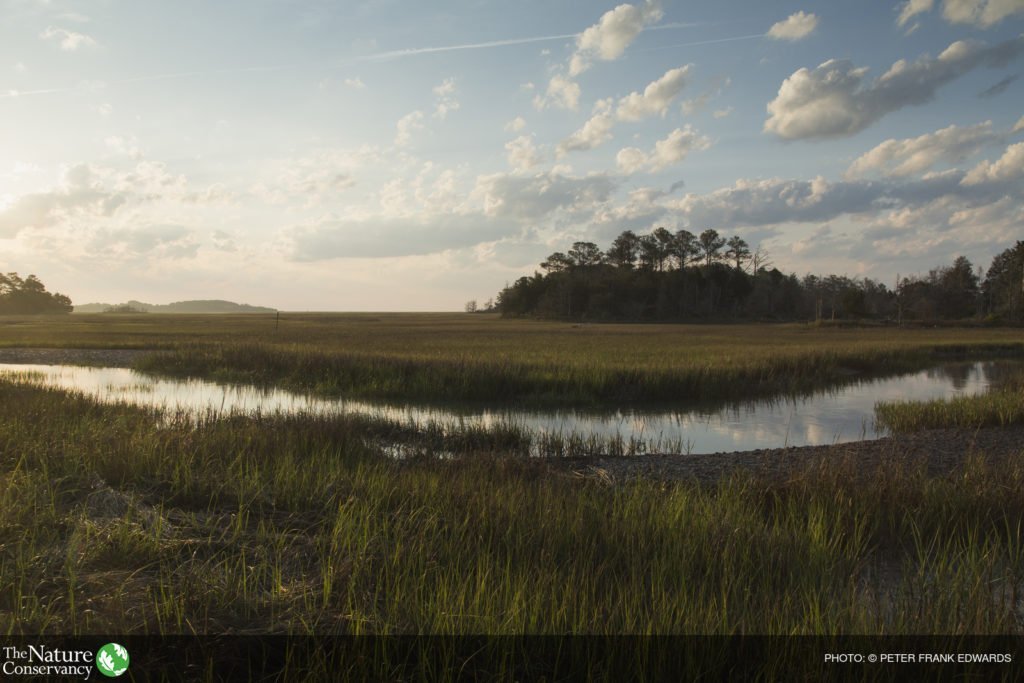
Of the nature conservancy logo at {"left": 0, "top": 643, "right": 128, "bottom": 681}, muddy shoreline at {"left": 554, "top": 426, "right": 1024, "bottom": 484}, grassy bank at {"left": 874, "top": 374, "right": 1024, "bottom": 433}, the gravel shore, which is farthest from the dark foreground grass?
the gravel shore

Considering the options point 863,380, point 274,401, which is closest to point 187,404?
point 274,401

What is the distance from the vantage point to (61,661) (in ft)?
9.78

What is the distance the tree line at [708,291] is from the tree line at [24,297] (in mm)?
87642

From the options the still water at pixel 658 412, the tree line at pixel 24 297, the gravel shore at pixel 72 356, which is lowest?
the still water at pixel 658 412

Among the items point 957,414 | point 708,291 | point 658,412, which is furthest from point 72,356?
point 708,291

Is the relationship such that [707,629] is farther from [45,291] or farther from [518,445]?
[45,291]

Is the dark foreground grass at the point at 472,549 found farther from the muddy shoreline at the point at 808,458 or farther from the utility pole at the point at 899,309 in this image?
the utility pole at the point at 899,309

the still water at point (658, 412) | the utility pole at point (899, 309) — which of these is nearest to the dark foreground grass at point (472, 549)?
the still water at point (658, 412)

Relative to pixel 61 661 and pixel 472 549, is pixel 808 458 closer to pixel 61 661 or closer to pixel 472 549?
pixel 472 549

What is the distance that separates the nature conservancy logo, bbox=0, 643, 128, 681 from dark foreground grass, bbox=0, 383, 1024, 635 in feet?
0.49

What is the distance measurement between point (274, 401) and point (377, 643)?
48.9ft

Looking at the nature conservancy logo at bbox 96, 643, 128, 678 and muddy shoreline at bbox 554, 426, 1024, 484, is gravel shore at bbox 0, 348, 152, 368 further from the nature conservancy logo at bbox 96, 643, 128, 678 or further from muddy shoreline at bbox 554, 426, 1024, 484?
the nature conservancy logo at bbox 96, 643, 128, 678

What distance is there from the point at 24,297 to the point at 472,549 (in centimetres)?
13469

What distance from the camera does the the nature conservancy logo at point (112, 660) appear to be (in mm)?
2957
